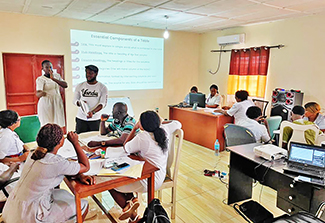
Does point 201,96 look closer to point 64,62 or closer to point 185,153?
point 185,153

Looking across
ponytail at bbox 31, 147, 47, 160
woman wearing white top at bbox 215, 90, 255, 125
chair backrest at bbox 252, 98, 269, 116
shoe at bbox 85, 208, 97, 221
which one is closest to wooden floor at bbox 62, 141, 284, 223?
shoe at bbox 85, 208, 97, 221

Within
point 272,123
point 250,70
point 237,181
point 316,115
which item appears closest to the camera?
point 237,181

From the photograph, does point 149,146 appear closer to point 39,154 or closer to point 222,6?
point 39,154

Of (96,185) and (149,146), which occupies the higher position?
(149,146)

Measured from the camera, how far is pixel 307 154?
1953 mm

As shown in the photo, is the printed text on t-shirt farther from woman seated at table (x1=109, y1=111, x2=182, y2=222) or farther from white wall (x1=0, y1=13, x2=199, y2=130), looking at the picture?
white wall (x1=0, y1=13, x2=199, y2=130)

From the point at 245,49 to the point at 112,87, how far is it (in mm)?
3322

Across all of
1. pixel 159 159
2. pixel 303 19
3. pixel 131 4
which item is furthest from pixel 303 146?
pixel 303 19

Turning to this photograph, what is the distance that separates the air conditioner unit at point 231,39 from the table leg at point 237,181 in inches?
153

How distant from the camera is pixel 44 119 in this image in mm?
4031

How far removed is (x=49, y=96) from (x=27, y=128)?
1174 mm

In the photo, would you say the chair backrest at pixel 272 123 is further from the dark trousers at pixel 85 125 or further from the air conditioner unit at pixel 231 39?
the air conditioner unit at pixel 231 39

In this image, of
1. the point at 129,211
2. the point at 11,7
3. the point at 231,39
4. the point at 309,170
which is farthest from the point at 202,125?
the point at 11,7

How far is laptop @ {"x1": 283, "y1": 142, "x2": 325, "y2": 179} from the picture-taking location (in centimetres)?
188
